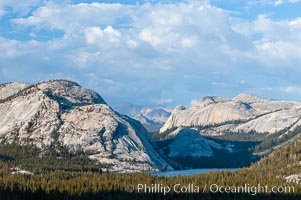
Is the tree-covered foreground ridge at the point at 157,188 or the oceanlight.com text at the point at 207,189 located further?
the oceanlight.com text at the point at 207,189

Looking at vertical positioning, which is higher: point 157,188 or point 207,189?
point 157,188

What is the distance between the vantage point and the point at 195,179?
19162 cm

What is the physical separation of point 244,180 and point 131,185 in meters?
40.2

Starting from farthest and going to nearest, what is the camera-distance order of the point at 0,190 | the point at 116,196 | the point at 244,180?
the point at 244,180 → the point at 116,196 → the point at 0,190

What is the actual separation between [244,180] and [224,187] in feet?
57.5

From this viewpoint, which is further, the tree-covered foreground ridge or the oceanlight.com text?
the oceanlight.com text

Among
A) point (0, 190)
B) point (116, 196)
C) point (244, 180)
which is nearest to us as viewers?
point (0, 190)

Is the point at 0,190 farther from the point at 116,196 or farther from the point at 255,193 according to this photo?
the point at 255,193

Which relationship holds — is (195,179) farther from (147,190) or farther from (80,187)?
(80,187)

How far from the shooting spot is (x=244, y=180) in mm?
190375

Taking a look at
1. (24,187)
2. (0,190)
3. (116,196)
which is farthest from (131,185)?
(0,190)

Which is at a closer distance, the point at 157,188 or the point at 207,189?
the point at 207,189

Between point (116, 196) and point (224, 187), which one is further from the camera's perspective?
point (224, 187)

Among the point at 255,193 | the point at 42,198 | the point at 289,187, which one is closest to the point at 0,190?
the point at 42,198
